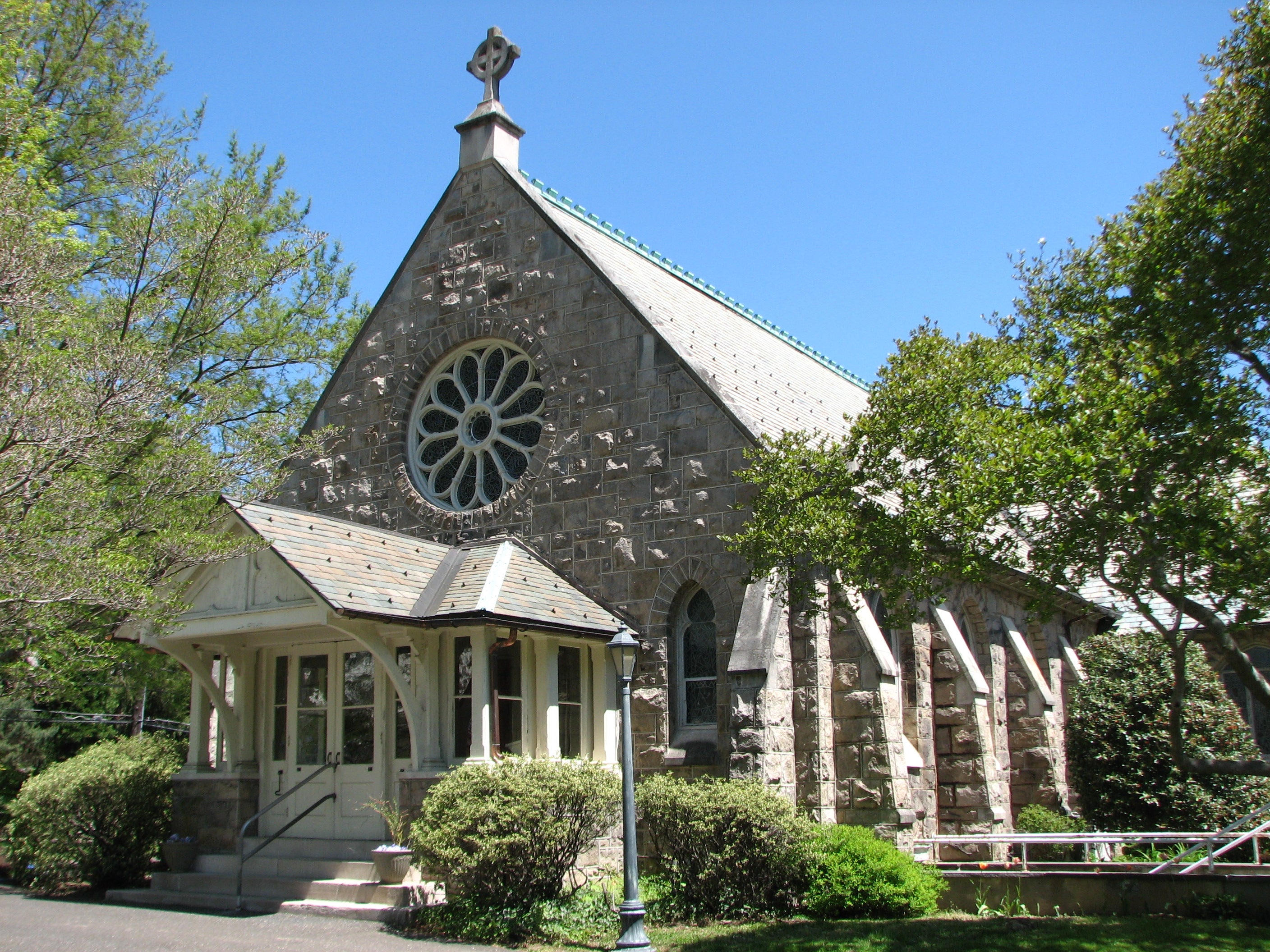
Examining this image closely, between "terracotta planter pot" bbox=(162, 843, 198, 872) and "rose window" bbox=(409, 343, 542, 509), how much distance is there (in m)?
6.08

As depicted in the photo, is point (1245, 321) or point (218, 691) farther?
point (218, 691)

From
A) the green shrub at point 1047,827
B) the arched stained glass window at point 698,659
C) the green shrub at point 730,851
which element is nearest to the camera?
the green shrub at point 730,851

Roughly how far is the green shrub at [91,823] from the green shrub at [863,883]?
30.1 ft

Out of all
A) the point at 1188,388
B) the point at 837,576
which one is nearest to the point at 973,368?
the point at 1188,388

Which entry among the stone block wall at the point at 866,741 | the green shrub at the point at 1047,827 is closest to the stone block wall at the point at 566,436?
the stone block wall at the point at 866,741

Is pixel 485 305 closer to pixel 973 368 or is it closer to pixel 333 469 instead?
pixel 333 469

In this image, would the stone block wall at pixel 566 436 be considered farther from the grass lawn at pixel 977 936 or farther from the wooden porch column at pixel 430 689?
the grass lawn at pixel 977 936

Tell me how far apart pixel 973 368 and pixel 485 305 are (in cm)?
907

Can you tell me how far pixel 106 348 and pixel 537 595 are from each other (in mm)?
5851

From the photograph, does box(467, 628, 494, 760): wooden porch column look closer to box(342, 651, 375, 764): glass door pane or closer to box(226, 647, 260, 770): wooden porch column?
box(342, 651, 375, 764): glass door pane

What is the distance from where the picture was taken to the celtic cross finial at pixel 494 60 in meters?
19.4

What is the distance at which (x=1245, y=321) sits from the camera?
10.7 meters

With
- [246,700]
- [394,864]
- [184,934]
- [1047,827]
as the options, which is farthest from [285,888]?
[1047,827]

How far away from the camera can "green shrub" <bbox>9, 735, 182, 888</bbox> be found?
15.1 metres
